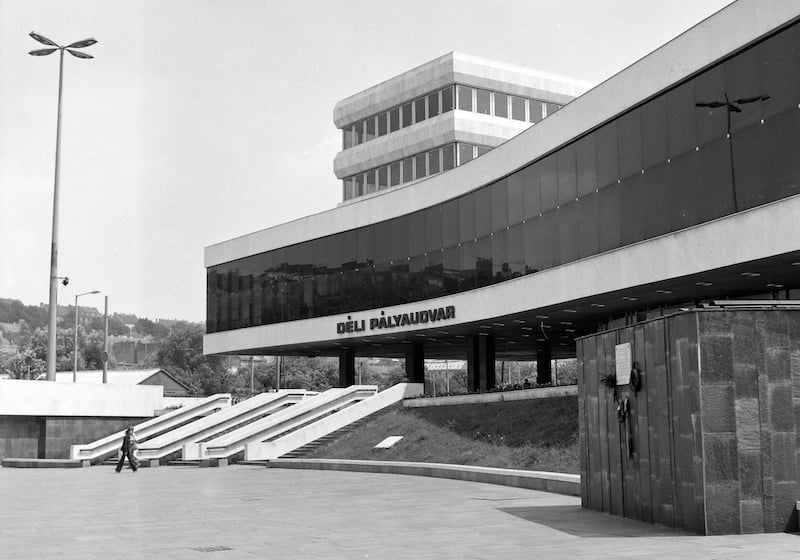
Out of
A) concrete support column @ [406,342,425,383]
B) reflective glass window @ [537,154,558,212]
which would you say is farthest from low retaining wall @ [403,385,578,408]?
reflective glass window @ [537,154,558,212]

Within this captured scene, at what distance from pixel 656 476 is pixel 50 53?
126 feet

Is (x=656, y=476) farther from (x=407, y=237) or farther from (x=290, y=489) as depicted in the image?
(x=407, y=237)

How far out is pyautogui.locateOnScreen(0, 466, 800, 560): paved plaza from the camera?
42.9ft

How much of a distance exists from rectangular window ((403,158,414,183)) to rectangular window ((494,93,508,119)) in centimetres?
622

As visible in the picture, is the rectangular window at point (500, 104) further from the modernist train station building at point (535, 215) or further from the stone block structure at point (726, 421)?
the stone block structure at point (726, 421)

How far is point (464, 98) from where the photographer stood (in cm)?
6125

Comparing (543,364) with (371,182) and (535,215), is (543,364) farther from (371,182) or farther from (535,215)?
(535,215)

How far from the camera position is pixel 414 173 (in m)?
63.3

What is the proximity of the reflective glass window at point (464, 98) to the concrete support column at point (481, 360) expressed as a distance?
Answer: 18.8 m

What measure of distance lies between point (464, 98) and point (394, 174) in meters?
7.04

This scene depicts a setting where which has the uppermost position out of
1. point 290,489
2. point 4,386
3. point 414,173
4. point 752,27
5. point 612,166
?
point 414,173

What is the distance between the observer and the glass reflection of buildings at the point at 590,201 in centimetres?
2503

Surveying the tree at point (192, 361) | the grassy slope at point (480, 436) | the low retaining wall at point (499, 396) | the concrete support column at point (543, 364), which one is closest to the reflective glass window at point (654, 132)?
the grassy slope at point (480, 436)

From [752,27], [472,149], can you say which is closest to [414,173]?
[472,149]
